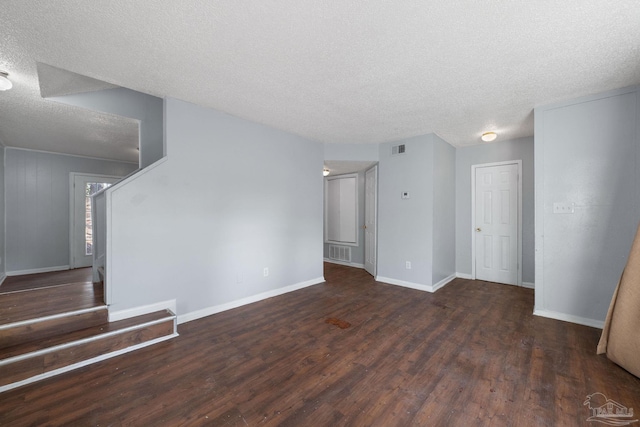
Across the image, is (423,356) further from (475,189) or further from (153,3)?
(475,189)

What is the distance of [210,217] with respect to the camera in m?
3.15

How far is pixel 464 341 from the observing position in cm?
251

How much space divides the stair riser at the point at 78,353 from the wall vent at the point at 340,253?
415cm

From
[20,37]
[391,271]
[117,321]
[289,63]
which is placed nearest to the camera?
[20,37]

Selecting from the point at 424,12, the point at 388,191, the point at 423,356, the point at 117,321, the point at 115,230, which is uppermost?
the point at 424,12

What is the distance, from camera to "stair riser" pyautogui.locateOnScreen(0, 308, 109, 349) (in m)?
2.10

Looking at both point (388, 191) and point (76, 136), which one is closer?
point (76, 136)

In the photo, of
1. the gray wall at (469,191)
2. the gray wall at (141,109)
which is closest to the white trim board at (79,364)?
the gray wall at (141,109)

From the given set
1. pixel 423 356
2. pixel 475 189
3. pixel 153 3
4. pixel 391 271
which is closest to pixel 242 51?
pixel 153 3

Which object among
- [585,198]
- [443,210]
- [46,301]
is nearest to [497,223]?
[443,210]

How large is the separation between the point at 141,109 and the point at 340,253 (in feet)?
15.6

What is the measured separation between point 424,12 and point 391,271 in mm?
3818

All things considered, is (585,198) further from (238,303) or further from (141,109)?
(141,109)

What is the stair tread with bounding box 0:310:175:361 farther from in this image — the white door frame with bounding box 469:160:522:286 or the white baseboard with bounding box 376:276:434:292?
the white door frame with bounding box 469:160:522:286
